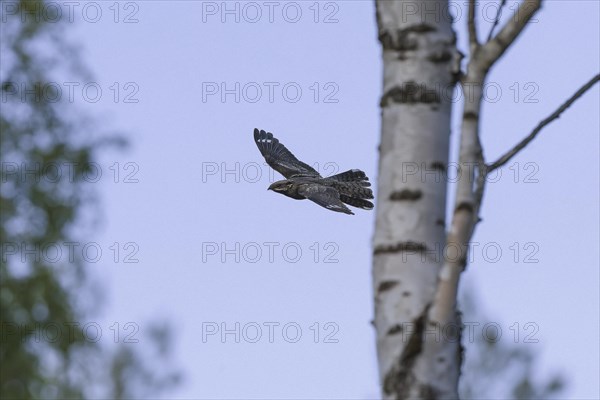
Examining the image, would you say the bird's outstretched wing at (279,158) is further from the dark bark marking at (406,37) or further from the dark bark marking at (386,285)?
the dark bark marking at (386,285)

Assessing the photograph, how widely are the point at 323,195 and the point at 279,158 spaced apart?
10.6 feet

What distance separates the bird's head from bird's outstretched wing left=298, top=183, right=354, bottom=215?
0.32 m

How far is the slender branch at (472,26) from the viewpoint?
3.63 metres

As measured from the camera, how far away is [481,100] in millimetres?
3498

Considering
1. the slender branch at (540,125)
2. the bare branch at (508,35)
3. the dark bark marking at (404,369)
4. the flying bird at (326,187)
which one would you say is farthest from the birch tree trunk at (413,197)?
the flying bird at (326,187)

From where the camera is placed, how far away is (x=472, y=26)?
3.67m

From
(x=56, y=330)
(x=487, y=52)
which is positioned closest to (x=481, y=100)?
(x=487, y=52)

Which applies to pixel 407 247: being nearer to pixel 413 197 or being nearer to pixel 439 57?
pixel 413 197

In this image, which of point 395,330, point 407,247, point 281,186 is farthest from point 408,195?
point 281,186

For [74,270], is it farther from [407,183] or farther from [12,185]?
[407,183]

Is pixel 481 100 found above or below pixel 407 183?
above

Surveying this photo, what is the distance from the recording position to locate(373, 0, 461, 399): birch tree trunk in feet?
11.1

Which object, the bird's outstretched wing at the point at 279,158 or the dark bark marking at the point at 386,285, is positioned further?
the bird's outstretched wing at the point at 279,158

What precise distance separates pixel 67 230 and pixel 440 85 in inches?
250
